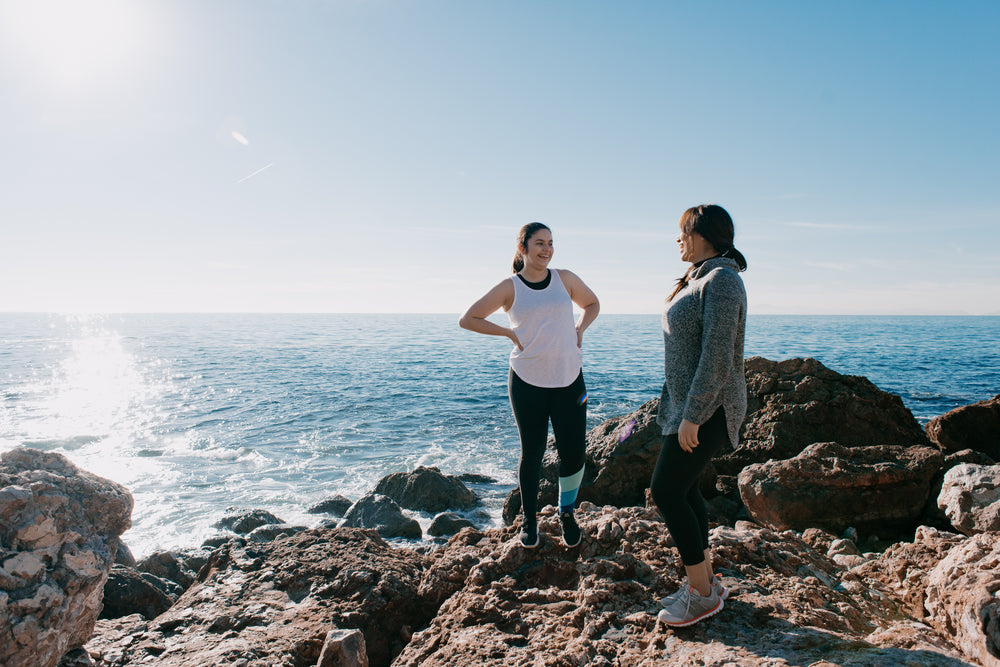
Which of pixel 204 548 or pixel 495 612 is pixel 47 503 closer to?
pixel 495 612

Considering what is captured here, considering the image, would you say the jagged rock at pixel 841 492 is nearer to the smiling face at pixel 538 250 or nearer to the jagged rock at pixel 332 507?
the smiling face at pixel 538 250

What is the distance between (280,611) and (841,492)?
5.13m

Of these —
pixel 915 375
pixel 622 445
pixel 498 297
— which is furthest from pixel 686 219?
pixel 915 375

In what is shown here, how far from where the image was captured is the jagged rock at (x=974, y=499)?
13.7 feet

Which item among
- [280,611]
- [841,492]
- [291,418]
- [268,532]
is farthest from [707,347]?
[291,418]

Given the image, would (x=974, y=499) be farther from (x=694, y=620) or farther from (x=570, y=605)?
(x=570, y=605)

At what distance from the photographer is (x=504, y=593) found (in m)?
3.39

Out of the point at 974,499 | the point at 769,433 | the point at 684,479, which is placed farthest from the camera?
the point at 769,433

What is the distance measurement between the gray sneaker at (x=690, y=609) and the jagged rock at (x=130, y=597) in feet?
13.4

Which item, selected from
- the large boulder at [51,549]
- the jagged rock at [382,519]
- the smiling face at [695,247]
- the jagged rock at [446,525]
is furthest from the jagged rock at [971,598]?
the jagged rock at [382,519]

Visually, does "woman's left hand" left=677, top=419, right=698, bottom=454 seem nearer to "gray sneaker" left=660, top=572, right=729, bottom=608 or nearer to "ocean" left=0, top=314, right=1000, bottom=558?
"gray sneaker" left=660, top=572, right=729, bottom=608

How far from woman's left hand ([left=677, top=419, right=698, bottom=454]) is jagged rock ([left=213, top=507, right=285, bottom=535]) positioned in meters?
7.80

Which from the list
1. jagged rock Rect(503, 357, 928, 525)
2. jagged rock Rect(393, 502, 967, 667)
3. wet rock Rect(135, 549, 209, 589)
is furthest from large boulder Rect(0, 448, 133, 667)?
jagged rock Rect(503, 357, 928, 525)

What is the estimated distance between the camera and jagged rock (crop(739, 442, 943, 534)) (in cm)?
558
